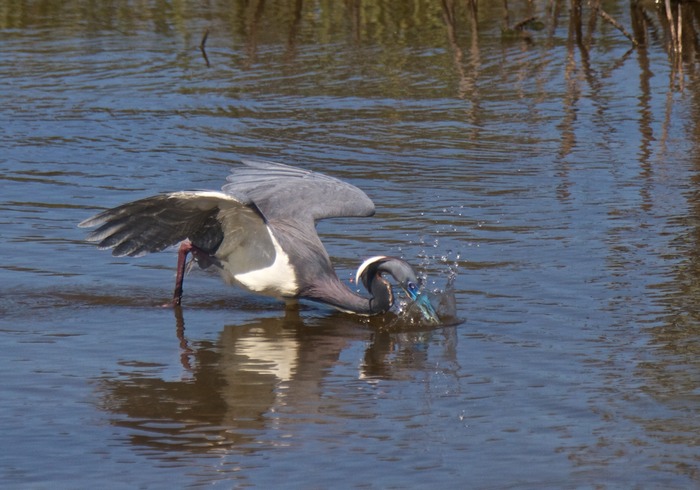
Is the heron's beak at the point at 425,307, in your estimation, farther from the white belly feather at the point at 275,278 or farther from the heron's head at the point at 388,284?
the white belly feather at the point at 275,278

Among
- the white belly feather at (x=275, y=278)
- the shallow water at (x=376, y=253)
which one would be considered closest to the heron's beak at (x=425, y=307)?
the shallow water at (x=376, y=253)

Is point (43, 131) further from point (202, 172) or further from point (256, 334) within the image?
point (256, 334)

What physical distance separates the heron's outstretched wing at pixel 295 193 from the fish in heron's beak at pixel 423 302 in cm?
88

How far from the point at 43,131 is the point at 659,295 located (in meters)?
6.05

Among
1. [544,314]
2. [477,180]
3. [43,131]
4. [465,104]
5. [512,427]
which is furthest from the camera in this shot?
[465,104]

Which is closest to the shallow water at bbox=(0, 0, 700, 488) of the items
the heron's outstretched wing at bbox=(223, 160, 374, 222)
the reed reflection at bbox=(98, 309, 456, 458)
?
the reed reflection at bbox=(98, 309, 456, 458)

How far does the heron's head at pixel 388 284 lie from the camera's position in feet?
21.8

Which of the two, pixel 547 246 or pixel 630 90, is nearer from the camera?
pixel 547 246

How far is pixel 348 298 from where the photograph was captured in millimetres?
6910

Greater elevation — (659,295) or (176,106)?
(176,106)

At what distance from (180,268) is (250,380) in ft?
4.64

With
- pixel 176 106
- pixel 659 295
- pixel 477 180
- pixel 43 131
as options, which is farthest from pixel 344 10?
pixel 659 295

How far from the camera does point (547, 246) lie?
7672mm

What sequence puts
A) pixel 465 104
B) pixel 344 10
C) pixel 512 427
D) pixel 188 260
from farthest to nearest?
pixel 344 10, pixel 465 104, pixel 188 260, pixel 512 427
